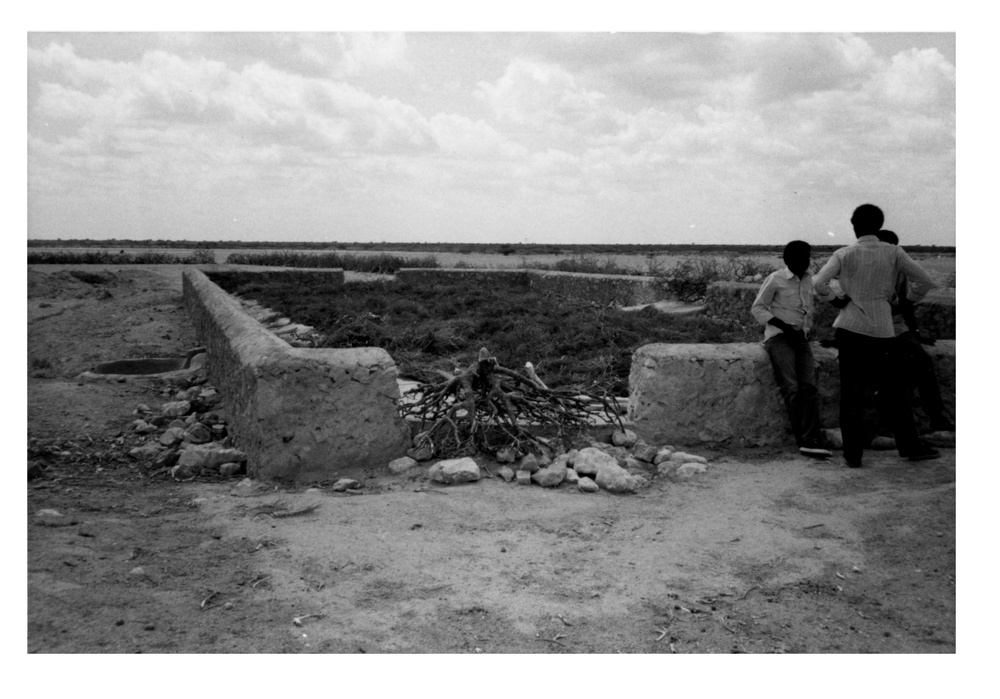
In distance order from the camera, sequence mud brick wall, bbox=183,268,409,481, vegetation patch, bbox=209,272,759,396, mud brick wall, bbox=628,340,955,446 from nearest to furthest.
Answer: mud brick wall, bbox=183,268,409,481 → mud brick wall, bbox=628,340,955,446 → vegetation patch, bbox=209,272,759,396

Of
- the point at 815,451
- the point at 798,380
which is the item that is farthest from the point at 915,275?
the point at 815,451

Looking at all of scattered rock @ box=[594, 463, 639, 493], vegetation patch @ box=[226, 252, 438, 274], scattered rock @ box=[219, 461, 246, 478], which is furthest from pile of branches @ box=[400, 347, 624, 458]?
vegetation patch @ box=[226, 252, 438, 274]

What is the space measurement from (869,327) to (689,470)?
136 centimetres

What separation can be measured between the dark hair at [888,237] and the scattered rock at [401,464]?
314 centimetres

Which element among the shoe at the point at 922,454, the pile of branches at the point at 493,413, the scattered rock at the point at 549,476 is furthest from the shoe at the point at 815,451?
the scattered rock at the point at 549,476

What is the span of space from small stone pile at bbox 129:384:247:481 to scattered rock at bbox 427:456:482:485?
122cm

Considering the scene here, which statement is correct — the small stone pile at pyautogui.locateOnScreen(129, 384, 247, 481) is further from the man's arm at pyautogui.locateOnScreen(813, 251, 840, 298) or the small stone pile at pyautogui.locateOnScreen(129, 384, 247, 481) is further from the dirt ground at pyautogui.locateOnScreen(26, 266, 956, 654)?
the man's arm at pyautogui.locateOnScreen(813, 251, 840, 298)

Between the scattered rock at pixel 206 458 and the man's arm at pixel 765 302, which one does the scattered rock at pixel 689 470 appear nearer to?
the man's arm at pixel 765 302

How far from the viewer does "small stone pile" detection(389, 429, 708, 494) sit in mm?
4656

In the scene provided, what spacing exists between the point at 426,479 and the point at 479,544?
3.44ft

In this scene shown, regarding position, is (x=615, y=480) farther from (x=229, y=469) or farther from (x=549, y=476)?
(x=229, y=469)

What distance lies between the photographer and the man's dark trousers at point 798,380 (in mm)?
5324

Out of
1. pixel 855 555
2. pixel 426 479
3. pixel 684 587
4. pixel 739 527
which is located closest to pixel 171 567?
pixel 426 479

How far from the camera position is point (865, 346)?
16.4 ft
